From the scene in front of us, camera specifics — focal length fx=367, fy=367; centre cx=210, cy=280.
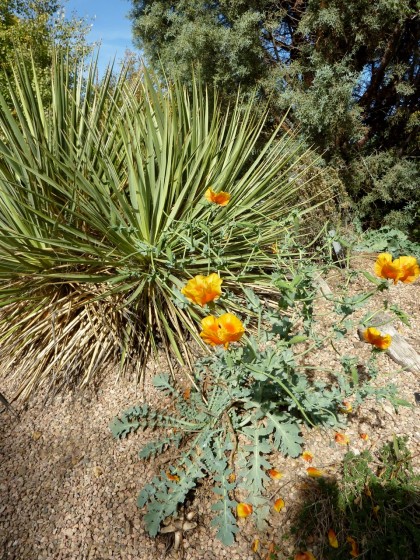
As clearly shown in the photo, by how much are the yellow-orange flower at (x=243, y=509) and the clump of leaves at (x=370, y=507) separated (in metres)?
0.18

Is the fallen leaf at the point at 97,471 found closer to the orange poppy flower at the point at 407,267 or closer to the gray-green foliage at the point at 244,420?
the gray-green foliage at the point at 244,420

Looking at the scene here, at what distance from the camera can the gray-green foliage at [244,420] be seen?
1.29 m

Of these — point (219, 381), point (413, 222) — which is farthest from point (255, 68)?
point (219, 381)

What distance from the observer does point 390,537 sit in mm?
1203

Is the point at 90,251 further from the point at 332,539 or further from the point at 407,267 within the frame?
the point at 332,539

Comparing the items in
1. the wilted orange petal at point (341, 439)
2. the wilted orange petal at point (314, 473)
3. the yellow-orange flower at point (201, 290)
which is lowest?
the wilted orange petal at point (314, 473)

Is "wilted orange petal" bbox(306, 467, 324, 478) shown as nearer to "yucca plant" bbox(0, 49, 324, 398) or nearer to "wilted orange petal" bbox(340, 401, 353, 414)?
"wilted orange petal" bbox(340, 401, 353, 414)

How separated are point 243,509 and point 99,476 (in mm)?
628

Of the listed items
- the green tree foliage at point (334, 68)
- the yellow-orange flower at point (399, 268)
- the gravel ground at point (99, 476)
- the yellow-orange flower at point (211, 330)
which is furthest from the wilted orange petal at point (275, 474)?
the green tree foliage at point (334, 68)

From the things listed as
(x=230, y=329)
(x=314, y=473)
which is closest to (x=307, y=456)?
(x=314, y=473)

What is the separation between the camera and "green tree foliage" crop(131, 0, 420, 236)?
149 inches

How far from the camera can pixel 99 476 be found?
155 centimetres

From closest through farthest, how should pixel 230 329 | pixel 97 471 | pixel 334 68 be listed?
pixel 230 329
pixel 97 471
pixel 334 68

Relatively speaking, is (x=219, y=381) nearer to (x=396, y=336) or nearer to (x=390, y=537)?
(x=390, y=537)
